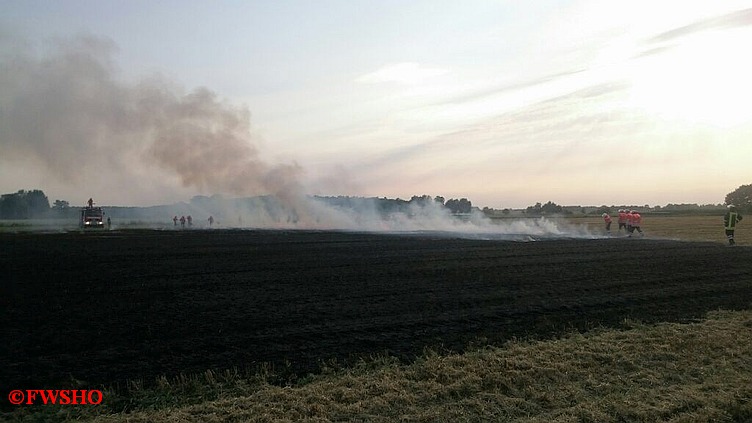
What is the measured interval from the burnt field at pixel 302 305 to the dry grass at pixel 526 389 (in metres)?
1.01

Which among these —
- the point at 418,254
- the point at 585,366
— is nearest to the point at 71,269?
the point at 418,254

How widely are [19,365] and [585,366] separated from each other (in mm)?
8174

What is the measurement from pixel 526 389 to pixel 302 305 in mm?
6913

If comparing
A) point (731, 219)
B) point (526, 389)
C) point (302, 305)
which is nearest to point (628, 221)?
point (731, 219)

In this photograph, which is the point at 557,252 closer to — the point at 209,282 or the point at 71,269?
the point at 209,282

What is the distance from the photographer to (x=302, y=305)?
12.6 meters

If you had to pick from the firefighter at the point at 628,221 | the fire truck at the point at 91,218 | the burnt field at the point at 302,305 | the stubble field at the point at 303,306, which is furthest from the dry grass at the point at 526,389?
the fire truck at the point at 91,218

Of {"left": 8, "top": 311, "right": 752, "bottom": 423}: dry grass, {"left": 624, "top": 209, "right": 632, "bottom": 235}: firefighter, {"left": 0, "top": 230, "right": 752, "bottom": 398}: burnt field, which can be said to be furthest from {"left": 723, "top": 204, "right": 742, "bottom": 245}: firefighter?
{"left": 8, "top": 311, "right": 752, "bottom": 423}: dry grass

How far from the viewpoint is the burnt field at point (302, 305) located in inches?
326

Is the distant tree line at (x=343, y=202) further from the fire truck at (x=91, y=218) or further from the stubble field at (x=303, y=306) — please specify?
the stubble field at (x=303, y=306)

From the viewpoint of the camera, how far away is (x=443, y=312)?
1167 centimetres

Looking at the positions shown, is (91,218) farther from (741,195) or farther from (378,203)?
(741,195)

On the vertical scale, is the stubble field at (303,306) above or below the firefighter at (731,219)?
below

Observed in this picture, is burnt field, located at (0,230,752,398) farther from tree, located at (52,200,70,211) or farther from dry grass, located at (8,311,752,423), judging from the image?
tree, located at (52,200,70,211)
